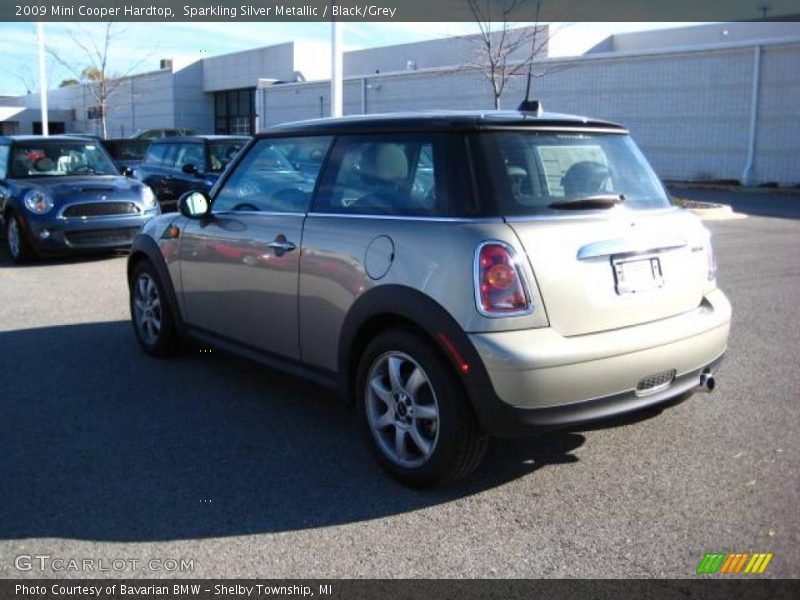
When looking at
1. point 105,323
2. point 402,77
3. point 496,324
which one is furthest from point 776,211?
point 402,77

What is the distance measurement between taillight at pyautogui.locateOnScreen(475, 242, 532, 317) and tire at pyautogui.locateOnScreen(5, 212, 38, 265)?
874 cm

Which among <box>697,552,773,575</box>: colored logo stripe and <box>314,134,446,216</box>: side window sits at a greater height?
<box>314,134,446,216</box>: side window

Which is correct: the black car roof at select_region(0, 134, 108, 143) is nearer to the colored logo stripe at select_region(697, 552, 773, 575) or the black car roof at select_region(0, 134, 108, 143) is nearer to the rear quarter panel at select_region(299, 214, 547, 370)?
the rear quarter panel at select_region(299, 214, 547, 370)

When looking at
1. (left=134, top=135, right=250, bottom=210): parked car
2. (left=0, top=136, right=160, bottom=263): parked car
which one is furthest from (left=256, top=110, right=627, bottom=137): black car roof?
(left=134, top=135, right=250, bottom=210): parked car

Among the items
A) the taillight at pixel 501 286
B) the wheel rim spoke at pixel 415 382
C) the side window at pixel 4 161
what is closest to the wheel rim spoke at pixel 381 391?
the wheel rim spoke at pixel 415 382

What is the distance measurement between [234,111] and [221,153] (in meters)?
40.7

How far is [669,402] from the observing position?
4066 millimetres

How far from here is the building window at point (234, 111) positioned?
166ft

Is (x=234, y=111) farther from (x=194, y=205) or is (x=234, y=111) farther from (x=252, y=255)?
(x=252, y=255)

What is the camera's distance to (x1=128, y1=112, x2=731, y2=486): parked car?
3463 mm

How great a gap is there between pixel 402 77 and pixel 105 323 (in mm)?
29935

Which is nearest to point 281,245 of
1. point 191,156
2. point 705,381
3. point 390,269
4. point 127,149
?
point 390,269

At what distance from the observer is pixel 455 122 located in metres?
3.82

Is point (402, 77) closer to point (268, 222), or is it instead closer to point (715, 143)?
point (715, 143)
